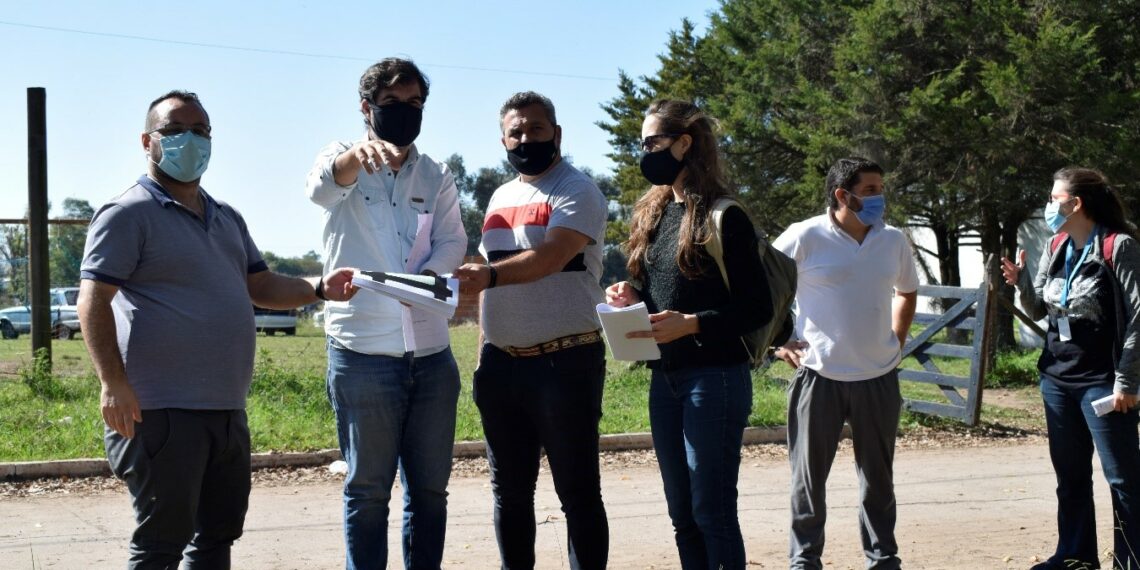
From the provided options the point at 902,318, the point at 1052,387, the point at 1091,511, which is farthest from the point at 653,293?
the point at 1091,511

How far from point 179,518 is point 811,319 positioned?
2.90m

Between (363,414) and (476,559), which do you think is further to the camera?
(476,559)

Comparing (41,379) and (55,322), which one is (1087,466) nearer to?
(41,379)

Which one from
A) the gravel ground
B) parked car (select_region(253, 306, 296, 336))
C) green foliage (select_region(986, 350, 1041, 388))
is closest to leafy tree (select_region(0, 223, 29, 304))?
the gravel ground

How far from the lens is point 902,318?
18.3ft

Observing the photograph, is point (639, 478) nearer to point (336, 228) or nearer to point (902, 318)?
point (902, 318)

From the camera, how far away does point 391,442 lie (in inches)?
173

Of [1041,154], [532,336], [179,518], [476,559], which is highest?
[1041,154]

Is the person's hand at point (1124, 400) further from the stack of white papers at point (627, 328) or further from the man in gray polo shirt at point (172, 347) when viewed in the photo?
the man in gray polo shirt at point (172, 347)

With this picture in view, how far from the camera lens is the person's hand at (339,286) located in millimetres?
4254

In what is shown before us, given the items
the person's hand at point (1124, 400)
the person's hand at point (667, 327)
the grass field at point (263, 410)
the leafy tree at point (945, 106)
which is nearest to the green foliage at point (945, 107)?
the leafy tree at point (945, 106)

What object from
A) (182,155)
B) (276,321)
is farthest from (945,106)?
(276,321)

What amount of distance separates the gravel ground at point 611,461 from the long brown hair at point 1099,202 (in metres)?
4.70

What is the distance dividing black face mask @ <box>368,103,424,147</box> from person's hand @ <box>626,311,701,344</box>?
1.20m
